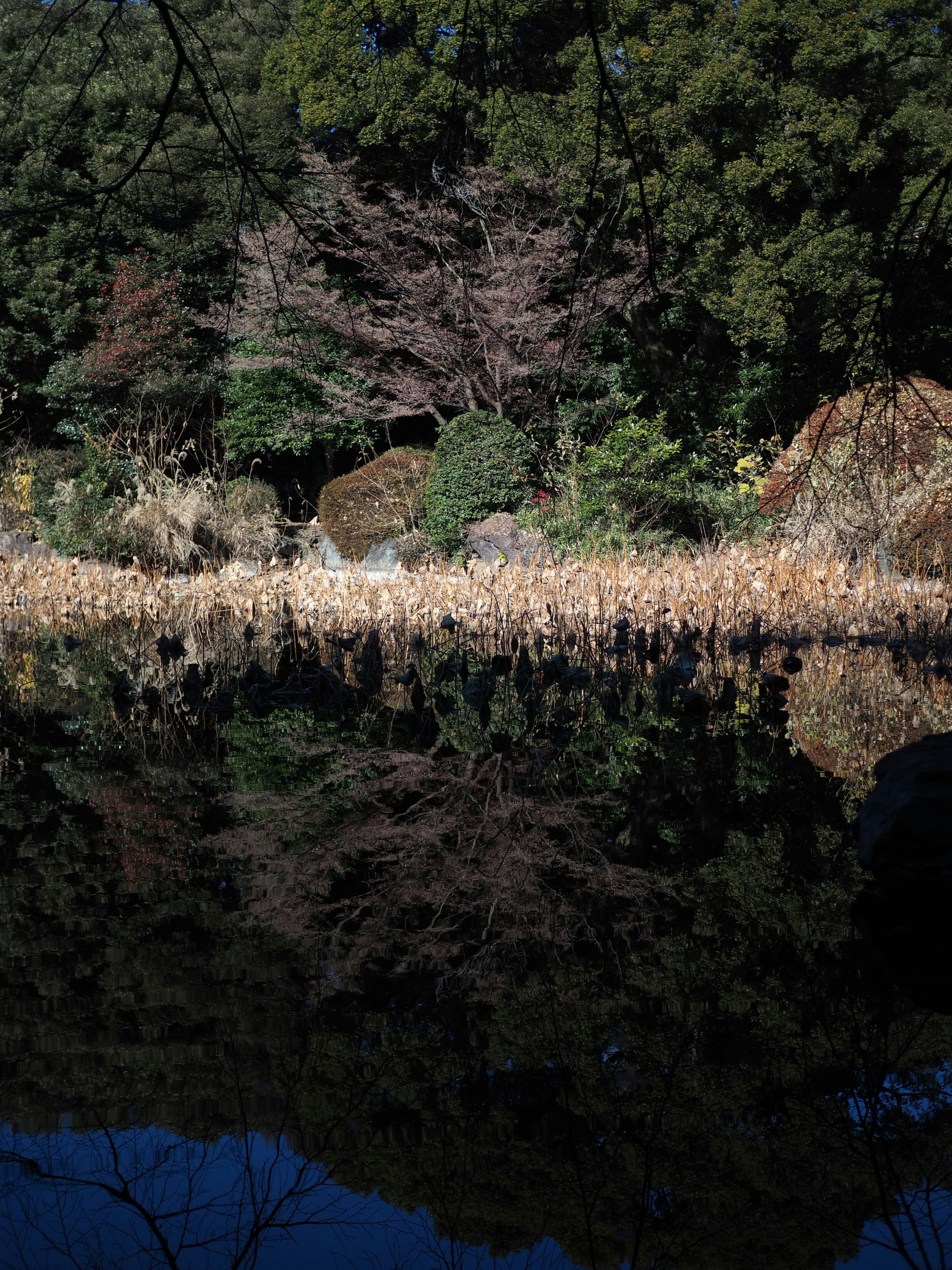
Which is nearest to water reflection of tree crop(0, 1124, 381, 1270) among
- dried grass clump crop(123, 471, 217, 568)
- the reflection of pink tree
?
dried grass clump crop(123, 471, 217, 568)

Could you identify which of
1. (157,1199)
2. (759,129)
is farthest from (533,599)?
(759,129)

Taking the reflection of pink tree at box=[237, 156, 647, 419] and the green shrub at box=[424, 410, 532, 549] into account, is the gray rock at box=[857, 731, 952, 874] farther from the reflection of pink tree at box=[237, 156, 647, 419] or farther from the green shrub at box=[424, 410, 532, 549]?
the reflection of pink tree at box=[237, 156, 647, 419]

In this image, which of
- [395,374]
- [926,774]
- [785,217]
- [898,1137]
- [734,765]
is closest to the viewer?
[898,1137]

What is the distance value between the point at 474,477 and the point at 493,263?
317 cm

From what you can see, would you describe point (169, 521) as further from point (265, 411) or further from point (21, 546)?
point (265, 411)

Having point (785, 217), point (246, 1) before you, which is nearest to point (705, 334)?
point (785, 217)

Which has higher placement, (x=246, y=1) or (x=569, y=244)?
(x=246, y=1)

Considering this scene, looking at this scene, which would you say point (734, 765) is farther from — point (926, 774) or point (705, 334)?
point (705, 334)

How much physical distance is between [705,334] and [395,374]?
14.1 ft

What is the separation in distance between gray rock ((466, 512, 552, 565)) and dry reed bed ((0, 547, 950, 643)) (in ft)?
5.10

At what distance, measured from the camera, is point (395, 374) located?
14078 millimetres

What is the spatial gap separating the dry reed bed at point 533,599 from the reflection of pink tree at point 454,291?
5.00m

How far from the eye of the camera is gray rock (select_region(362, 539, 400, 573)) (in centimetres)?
1229

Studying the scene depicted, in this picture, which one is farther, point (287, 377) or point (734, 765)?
point (287, 377)
